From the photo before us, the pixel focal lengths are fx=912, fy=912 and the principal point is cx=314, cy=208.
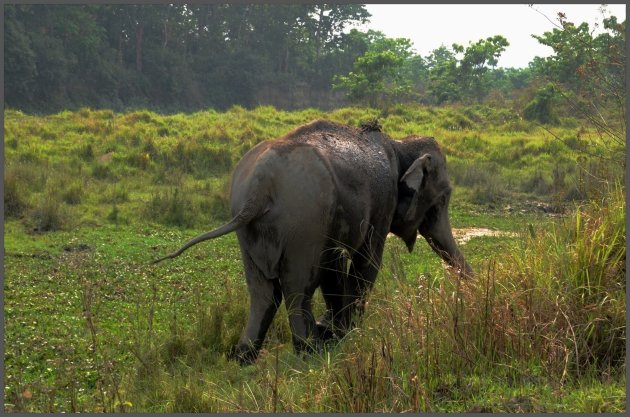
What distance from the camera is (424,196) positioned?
8.16 meters

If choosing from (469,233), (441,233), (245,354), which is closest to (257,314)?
(245,354)

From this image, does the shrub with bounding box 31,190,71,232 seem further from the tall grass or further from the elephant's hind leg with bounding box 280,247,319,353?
the elephant's hind leg with bounding box 280,247,319,353

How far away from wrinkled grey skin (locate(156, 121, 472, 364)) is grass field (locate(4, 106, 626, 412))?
10.4 inches

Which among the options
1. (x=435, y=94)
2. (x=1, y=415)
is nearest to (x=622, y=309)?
(x=1, y=415)

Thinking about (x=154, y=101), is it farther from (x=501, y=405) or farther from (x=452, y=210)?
(x=501, y=405)

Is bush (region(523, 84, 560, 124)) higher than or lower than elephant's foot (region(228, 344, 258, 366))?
higher

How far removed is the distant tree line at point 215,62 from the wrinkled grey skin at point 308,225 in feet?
89.8

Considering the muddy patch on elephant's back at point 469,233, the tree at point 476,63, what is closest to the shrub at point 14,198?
the muddy patch on elephant's back at point 469,233

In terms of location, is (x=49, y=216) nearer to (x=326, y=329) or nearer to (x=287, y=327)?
(x=287, y=327)

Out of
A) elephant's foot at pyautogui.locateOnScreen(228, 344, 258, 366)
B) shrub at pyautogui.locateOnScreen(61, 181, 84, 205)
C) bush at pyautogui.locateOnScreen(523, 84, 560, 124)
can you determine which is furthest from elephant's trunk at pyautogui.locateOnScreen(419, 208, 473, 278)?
bush at pyautogui.locateOnScreen(523, 84, 560, 124)

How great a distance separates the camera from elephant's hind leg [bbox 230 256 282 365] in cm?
674

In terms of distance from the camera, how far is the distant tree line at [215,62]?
135 ft

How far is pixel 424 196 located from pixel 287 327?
5.77 ft

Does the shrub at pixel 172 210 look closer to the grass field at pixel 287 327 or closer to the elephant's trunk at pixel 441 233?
the grass field at pixel 287 327
